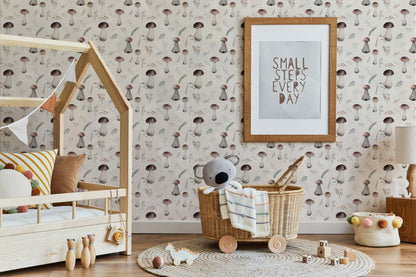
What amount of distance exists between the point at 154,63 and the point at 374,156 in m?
1.78

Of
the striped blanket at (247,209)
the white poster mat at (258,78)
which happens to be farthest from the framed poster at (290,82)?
the striped blanket at (247,209)

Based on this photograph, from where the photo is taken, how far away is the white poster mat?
3.69 meters

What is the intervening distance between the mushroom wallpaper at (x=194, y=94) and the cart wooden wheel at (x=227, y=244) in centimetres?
76

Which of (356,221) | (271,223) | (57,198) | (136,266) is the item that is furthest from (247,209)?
(57,198)

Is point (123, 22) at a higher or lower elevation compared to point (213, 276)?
higher

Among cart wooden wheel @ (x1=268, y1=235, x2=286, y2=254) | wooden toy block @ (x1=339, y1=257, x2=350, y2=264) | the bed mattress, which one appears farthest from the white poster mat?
the bed mattress

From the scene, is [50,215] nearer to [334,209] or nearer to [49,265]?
[49,265]

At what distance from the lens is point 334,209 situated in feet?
12.2

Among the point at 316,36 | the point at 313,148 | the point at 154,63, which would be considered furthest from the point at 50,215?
the point at 316,36

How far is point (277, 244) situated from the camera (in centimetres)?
299

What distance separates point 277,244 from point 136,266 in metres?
0.85

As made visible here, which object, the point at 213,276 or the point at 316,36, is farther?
the point at 316,36

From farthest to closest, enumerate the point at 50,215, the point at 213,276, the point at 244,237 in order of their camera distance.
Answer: the point at 244,237
the point at 50,215
the point at 213,276

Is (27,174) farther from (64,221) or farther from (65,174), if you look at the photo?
(64,221)
